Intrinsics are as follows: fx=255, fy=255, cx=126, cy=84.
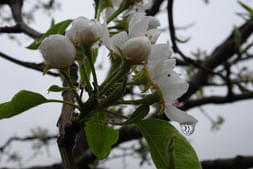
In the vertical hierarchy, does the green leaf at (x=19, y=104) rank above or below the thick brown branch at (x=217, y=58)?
above

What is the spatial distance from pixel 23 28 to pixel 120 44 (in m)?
0.68

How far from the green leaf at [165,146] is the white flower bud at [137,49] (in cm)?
13

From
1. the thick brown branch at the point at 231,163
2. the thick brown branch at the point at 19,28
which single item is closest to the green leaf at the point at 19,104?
the thick brown branch at the point at 19,28

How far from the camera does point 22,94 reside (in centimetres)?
40

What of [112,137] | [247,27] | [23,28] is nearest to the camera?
[112,137]

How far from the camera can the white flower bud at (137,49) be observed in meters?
0.36

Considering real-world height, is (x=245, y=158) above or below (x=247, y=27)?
below

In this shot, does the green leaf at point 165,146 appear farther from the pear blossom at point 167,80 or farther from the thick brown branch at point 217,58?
the thick brown branch at point 217,58

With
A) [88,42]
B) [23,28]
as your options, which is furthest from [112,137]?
[23,28]

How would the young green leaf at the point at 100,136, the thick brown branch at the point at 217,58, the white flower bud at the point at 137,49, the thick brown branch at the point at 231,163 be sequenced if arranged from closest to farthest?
the white flower bud at the point at 137,49, the young green leaf at the point at 100,136, the thick brown branch at the point at 231,163, the thick brown branch at the point at 217,58

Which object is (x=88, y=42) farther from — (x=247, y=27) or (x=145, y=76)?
(x=247, y=27)

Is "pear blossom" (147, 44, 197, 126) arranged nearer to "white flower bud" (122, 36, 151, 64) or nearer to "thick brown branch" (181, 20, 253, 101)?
"white flower bud" (122, 36, 151, 64)

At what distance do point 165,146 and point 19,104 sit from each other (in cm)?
25

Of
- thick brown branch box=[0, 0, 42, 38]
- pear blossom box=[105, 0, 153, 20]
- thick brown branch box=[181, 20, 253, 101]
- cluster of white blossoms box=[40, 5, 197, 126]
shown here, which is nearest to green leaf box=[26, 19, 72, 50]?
pear blossom box=[105, 0, 153, 20]
